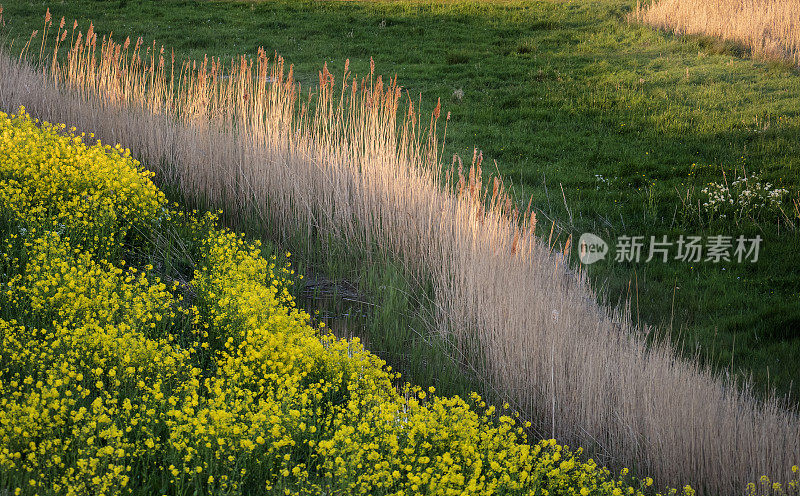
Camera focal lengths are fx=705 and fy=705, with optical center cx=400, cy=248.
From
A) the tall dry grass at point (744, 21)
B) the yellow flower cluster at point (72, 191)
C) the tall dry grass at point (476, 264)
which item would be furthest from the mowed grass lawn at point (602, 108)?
the yellow flower cluster at point (72, 191)

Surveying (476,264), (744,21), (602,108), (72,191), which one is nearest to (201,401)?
(476,264)

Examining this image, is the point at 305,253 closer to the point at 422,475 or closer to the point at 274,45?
the point at 422,475

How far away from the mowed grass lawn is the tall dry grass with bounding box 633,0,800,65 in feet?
1.41

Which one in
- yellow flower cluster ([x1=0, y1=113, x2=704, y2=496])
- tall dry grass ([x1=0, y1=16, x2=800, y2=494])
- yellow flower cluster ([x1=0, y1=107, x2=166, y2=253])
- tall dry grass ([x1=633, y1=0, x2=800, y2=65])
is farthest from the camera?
tall dry grass ([x1=633, y1=0, x2=800, y2=65])

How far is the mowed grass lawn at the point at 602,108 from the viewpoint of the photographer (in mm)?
6051

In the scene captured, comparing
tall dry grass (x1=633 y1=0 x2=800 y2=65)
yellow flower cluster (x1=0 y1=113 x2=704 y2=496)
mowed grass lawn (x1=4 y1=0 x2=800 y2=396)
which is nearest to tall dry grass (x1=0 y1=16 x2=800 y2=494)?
yellow flower cluster (x1=0 y1=113 x2=704 y2=496)

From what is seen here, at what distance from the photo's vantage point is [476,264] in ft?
16.7

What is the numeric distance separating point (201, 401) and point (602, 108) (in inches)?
350

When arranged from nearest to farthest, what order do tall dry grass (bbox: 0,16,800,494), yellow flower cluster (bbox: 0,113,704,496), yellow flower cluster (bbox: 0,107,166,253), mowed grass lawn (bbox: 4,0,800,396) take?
yellow flower cluster (bbox: 0,113,704,496)
tall dry grass (bbox: 0,16,800,494)
yellow flower cluster (bbox: 0,107,166,253)
mowed grass lawn (bbox: 4,0,800,396)

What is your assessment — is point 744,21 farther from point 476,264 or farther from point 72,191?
point 72,191

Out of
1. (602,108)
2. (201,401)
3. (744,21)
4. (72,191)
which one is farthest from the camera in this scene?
(744,21)

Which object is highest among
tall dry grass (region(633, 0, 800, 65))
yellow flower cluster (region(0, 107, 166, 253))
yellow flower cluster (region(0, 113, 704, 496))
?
tall dry grass (region(633, 0, 800, 65))

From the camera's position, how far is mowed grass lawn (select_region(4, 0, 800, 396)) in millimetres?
6051

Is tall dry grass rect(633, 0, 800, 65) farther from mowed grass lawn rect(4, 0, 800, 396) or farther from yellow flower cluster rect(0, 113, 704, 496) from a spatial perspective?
yellow flower cluster rect(0, 113, 704, 496)
